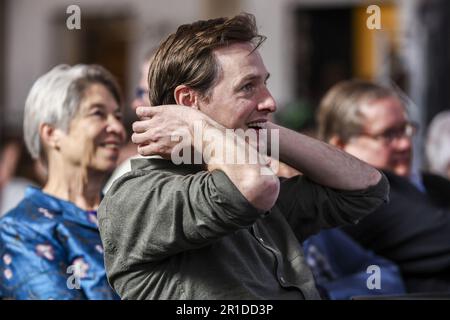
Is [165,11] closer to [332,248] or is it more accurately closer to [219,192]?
[332,248]

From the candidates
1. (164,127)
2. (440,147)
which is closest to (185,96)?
(164,127)

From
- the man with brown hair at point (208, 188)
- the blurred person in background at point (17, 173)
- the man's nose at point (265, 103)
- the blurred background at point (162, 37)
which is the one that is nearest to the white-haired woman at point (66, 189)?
the man with brown hair at point (208, 188)

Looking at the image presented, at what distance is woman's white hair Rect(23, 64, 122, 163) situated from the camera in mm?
3064

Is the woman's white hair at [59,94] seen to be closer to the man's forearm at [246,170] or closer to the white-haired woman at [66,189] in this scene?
the white-haired woman at [66,189]

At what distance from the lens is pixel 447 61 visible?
6086 mm

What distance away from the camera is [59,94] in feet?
10.0

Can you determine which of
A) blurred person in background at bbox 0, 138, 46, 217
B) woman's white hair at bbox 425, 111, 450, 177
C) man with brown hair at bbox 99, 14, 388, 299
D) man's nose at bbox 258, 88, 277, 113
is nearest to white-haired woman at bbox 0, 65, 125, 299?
man with brown hair at bbox 99, 14, 388, 299

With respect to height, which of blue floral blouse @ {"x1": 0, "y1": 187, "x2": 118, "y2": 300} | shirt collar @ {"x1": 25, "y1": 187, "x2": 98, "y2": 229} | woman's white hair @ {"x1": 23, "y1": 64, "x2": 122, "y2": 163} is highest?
woman's white hair @ {"x1": 23, "y1": 64, "x2": 122, "y2": 163}

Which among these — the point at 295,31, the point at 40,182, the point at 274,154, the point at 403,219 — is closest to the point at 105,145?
the point at 274,154

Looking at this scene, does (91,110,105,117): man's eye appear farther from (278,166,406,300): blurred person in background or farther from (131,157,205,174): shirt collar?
(131,157,205,174): shirt collar

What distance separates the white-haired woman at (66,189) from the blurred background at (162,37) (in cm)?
639

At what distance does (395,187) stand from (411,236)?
0.20 metres

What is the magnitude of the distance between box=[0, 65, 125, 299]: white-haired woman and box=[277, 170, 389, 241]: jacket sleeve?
70 centimetres

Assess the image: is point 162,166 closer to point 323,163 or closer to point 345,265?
point 323,163
